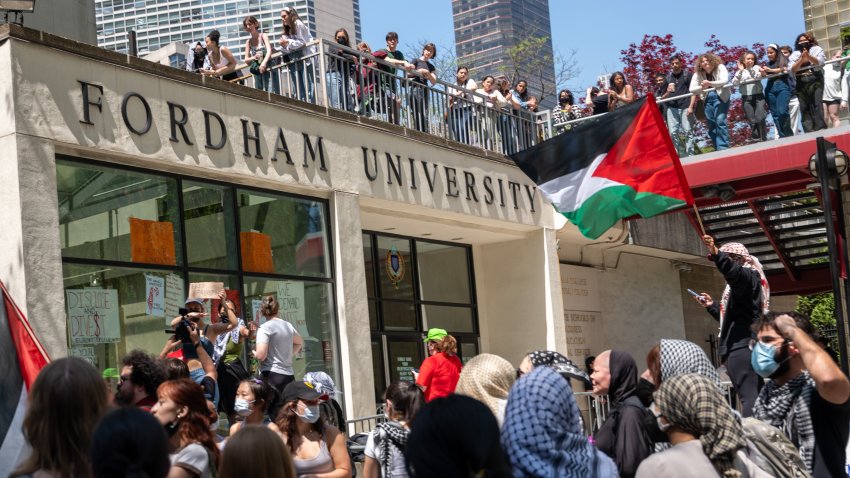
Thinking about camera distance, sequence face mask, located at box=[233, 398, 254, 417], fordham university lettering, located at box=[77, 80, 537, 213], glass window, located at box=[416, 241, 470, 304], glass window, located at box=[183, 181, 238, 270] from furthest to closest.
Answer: glass window, located at box=[416, 241, 470, 304], glass window, located at box=[183, 181, 238, 270], fordham university lettering, located at box=[77, 80, 537, 213], face mask, located at box=[233, 398, 254, 417]

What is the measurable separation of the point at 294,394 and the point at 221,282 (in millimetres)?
5713

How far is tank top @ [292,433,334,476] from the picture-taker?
736 centimetres

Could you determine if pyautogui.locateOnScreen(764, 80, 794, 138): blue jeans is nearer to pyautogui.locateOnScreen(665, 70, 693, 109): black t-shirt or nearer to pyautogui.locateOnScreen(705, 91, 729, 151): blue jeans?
pyautogui.locateOnScreen(705, 91, 729, 151): blue jeans

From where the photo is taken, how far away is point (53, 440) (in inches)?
172

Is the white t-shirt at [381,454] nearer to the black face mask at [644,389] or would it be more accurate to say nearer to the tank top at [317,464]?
→ the tank top at [317,464]

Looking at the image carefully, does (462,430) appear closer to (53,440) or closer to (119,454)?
(119,454)

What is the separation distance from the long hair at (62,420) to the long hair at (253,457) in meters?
0.53

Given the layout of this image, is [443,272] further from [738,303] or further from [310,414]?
[310,414]

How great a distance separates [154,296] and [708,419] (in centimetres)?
845

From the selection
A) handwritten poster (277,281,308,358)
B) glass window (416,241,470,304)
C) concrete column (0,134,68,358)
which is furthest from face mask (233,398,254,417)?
glass window (416,241,470,304)

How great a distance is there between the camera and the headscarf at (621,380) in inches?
249

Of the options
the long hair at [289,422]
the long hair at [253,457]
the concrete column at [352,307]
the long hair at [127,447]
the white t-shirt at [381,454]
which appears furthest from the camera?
the concrete column at [352,307]

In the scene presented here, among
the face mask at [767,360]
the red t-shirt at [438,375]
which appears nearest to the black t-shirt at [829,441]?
the face mask at [767,360]

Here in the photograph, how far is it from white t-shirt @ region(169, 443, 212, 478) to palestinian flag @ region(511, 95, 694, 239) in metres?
6.72
